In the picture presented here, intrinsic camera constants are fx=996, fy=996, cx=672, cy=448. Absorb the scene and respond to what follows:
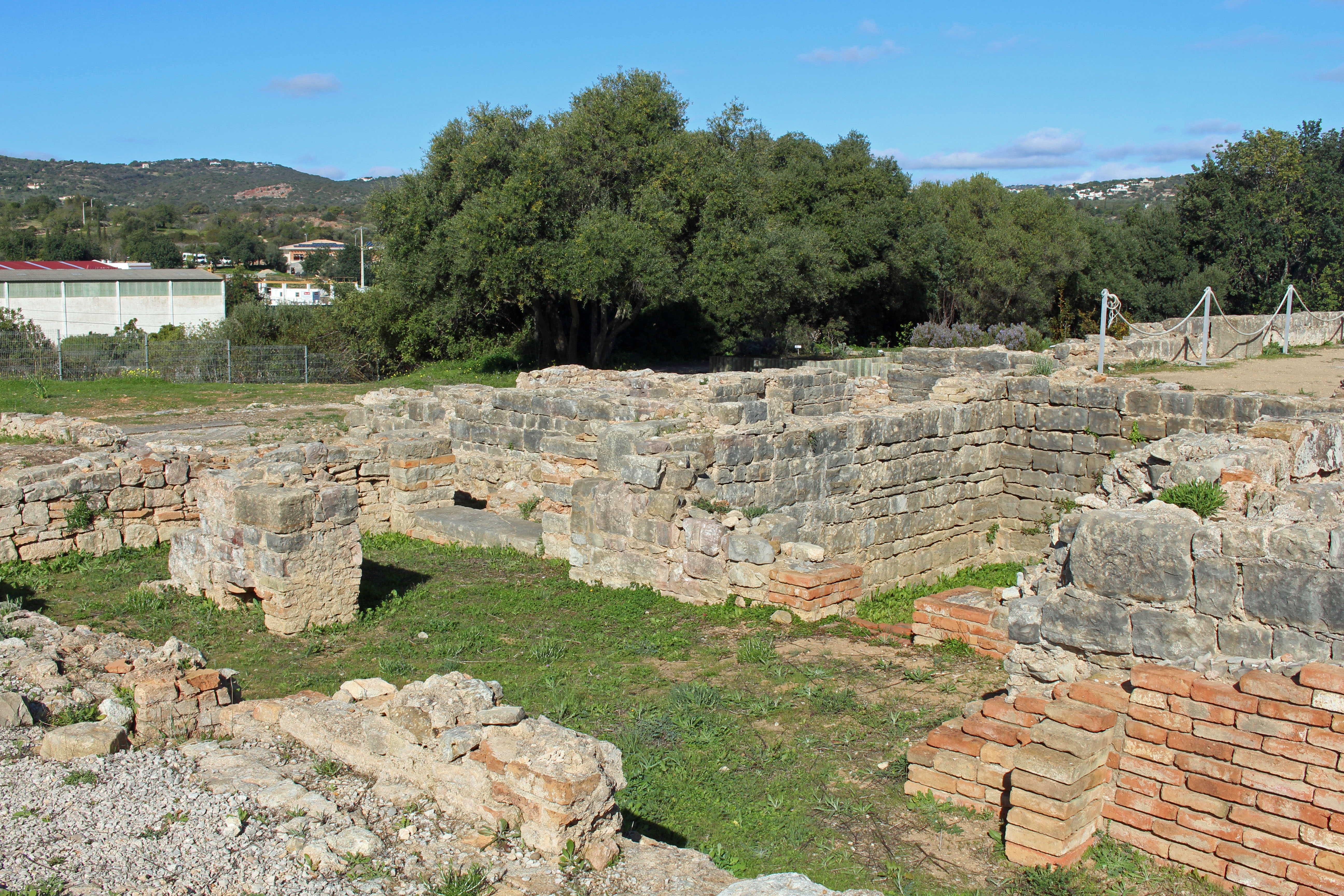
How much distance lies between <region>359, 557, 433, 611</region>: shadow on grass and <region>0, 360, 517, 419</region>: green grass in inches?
484

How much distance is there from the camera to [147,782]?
4.01 metres

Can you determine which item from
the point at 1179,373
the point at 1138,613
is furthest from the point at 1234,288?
the point at 1138,613

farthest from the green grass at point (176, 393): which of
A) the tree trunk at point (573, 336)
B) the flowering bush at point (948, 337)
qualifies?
the flowering bush at point (948, 337)

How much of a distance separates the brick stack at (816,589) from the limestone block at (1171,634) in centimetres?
325

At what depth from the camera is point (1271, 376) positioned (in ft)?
51.4

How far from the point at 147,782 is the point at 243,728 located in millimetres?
891

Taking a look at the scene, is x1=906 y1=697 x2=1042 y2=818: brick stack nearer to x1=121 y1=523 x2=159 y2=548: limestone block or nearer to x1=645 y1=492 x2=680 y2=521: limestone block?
x1=645 y1=492 x2=680 y2=521: limestone block

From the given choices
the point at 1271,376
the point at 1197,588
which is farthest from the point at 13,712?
the point at 1271,376

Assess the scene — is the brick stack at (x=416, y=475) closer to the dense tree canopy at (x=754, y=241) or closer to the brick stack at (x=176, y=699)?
the brick stack at (x=176, y=699)

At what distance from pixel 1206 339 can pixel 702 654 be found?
14.3 metres

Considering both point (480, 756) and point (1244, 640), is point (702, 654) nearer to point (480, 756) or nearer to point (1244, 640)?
point (480, 756)

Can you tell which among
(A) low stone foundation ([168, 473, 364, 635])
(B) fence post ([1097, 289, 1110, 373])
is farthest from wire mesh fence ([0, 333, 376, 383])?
(B) fence post ([1097, 289, 1110, 373])

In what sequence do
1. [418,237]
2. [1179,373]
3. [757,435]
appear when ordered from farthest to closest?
[418,237]
[1179,373]
[757,435]

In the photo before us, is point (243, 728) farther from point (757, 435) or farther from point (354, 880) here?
point (757, 435)
